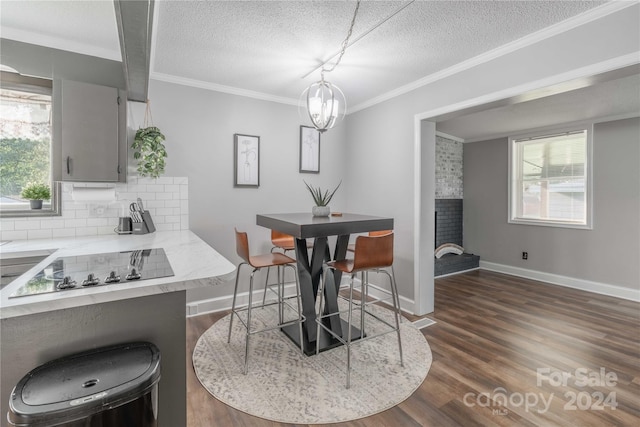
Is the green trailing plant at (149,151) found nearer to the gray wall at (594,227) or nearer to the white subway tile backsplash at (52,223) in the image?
the white subway tile backsplash at (52,223)

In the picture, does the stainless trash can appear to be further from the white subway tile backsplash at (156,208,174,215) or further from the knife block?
the white subway tile backsplash at (156,208,174,215)

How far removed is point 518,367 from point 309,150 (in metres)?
3.02

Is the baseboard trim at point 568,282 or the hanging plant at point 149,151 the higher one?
the hanging plant at point 149,151

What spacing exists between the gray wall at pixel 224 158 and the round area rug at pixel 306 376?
3.38ft

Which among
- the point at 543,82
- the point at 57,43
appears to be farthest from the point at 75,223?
the point at 543,82

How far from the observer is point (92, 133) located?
2.31 metres

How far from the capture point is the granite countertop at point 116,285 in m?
1.02

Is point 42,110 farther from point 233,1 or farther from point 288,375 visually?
point 288,375

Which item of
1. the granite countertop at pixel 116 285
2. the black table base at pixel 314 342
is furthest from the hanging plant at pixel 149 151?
the black table base at pixel 314 342

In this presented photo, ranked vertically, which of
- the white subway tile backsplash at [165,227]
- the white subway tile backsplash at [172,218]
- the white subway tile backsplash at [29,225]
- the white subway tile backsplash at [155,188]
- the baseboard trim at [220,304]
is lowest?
the baseboard trim at [220,304]

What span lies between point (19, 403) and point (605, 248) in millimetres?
5654

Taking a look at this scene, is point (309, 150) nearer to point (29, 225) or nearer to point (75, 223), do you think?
point (75, 223)

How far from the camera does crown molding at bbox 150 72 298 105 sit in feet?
9.87

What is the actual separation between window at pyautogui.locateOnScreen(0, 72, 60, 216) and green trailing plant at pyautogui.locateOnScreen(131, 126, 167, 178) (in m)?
0.66
